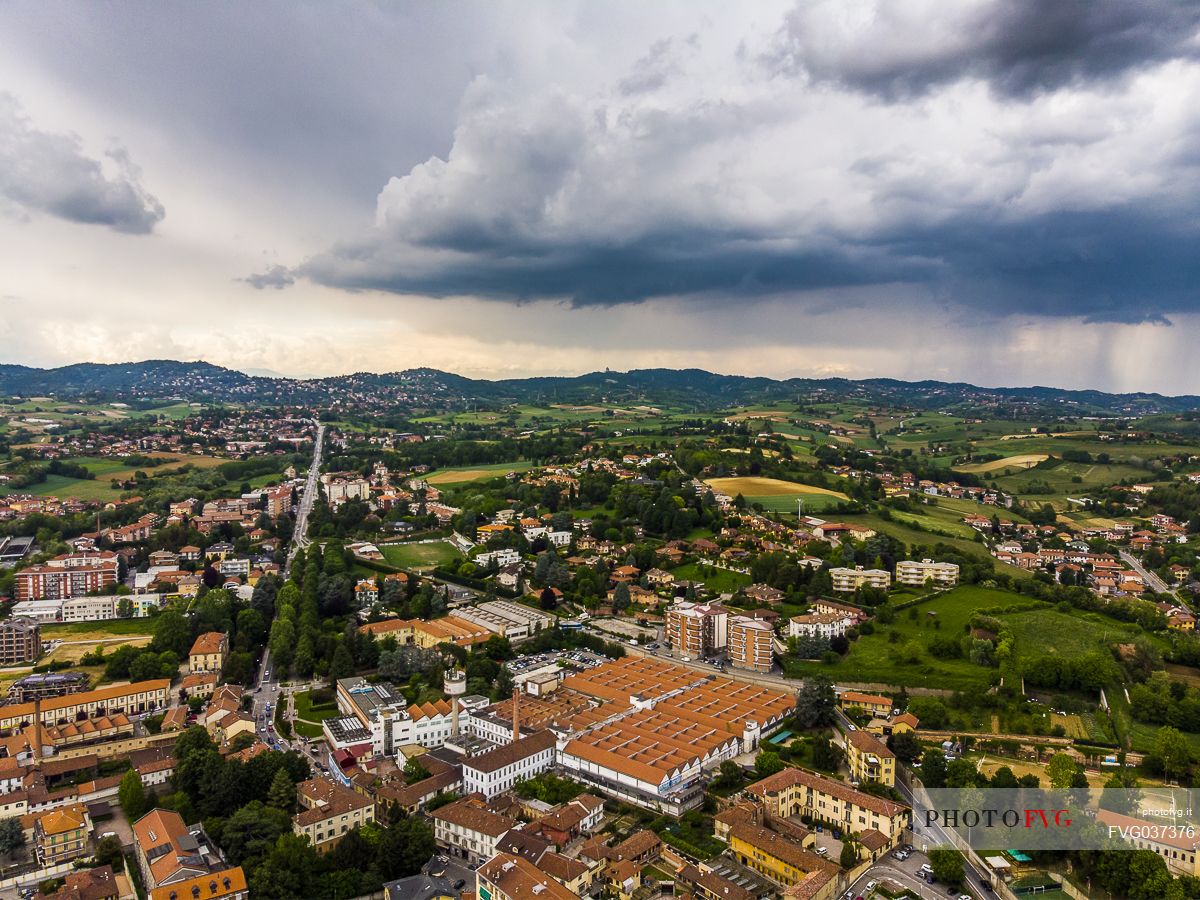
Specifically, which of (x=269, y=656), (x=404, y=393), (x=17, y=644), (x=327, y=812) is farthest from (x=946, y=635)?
(x=404, y=393)

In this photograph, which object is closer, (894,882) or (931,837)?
(894,882)

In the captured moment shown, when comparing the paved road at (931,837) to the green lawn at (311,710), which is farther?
the green lawn at (311,710)

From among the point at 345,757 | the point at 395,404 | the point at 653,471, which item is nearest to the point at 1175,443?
the point at 653,471

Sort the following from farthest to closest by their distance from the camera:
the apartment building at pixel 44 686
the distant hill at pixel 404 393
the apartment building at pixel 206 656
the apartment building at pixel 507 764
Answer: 1. the distant hill at pixel 404 393
2. the apartment building at pixel 206 656
3. the apartment building at pixel 44 686
4. the apartment building at pixel 507 764

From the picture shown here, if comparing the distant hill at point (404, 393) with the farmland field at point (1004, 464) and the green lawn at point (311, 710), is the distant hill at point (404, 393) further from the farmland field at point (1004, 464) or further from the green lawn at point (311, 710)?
the green lawn at point (311, 710)

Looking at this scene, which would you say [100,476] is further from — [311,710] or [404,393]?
[404,393]

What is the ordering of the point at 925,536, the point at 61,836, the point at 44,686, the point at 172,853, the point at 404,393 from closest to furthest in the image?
the point at 172,853, the point at 61,836, the point at 44,686, the point at 925,536, the point at 404,393

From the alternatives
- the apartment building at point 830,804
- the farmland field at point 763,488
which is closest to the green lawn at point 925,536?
the farmland field at point 763,488
